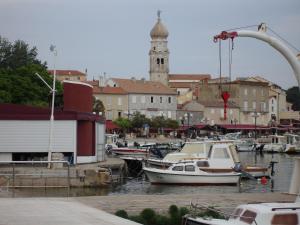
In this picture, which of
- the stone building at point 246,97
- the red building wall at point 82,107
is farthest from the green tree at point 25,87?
the stone building at point 246,97

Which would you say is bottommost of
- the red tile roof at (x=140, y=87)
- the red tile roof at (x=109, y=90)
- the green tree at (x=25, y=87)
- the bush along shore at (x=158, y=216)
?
the bush along shore at (x=158, y=216)

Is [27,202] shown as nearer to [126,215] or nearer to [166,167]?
[126,215]

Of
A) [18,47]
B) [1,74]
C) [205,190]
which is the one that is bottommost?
[205,190]

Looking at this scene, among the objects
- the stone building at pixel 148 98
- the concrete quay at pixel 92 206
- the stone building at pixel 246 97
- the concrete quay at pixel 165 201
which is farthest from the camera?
the stone building at pixel 246 97

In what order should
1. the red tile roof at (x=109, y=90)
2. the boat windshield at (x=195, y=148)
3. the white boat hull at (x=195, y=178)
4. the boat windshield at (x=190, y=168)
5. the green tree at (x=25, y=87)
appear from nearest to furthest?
A: the white boat hull at (x=195, y=178) < the boat windshield at (x=190, y=168) < the boat windshield at (x=195, y=148) < the green tree at (x=25, y=87) < the red tile roof at (x=109, y=90)

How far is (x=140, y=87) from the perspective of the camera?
163 metres

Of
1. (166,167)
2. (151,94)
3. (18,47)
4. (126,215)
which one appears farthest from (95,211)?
(151,94)

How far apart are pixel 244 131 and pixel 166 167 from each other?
4613 inches

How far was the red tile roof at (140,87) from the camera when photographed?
527ft

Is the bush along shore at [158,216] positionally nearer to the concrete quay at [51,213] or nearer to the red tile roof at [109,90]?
the concrete quay at [51,213]

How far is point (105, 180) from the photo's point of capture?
154 feet

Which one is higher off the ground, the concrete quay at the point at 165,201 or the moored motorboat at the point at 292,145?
the moored motorboat at the point at 292,145

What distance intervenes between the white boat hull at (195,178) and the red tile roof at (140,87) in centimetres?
10948

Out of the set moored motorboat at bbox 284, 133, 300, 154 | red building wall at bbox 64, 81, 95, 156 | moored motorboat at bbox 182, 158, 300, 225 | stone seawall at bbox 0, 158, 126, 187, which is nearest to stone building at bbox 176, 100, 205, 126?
moored motorboat at bbox 284, 133, 300, 154
